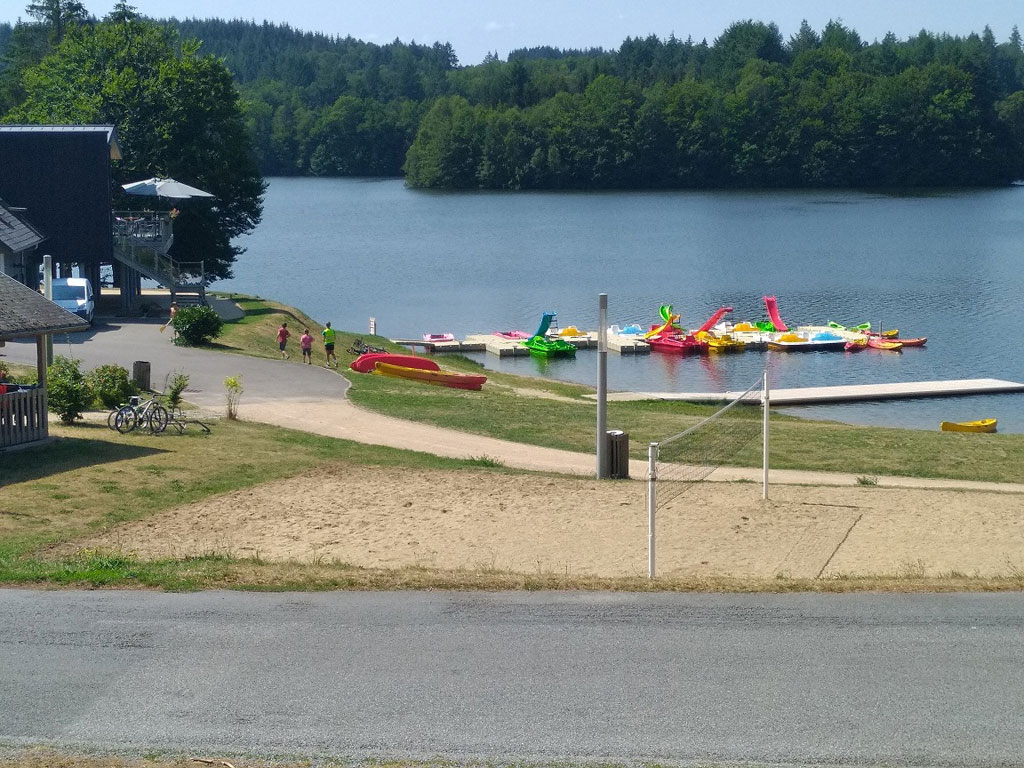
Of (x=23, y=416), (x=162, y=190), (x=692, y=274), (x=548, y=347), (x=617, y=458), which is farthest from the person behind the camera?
(x=692, y=274)

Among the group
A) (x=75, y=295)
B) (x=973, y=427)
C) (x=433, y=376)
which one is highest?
(x=75, y=295)

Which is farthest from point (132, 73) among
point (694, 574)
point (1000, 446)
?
point (694, 574)

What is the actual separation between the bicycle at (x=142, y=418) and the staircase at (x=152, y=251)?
19.2 metres

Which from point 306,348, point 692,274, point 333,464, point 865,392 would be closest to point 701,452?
point 333,464

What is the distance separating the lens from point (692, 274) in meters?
82.6

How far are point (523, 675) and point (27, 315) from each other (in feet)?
42.1

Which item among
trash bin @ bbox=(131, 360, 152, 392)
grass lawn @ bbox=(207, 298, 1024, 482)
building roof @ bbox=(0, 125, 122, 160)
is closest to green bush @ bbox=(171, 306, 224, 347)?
grass lawn @ bbox=(207, 298, 1024, 482)

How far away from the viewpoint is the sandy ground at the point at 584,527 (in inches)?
616

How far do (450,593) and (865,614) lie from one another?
412 cm

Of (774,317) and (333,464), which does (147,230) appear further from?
(774,317)

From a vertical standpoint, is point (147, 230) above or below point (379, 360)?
above

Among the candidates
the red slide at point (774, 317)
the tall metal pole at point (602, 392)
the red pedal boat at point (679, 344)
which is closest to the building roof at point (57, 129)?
the tall metal pole at point (602, 392)

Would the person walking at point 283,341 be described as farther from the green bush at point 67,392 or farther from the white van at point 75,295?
the green bush at point 67,392

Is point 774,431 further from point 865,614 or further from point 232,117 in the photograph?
point 232,117
